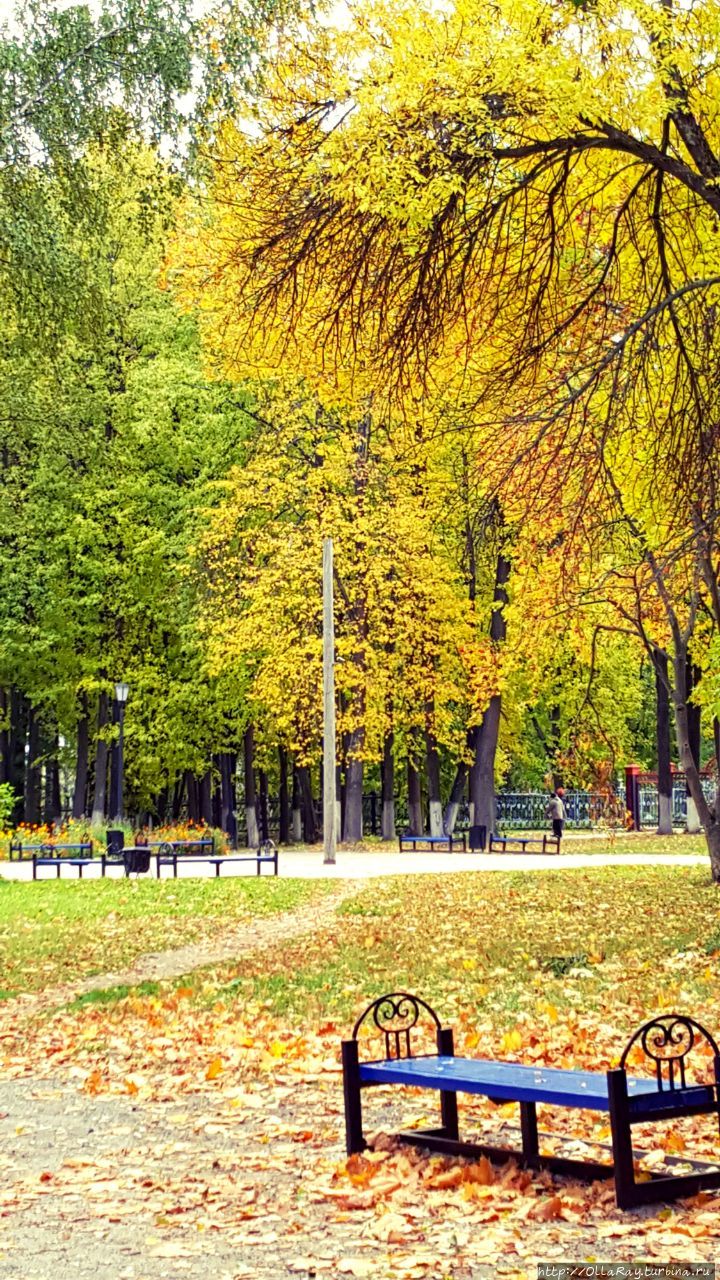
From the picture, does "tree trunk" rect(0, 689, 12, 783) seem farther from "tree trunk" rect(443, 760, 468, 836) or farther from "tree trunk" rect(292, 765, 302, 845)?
"tree trunk" rect(443, 760, 468, 836)

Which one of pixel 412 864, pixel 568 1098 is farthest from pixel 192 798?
pixel 568 1098

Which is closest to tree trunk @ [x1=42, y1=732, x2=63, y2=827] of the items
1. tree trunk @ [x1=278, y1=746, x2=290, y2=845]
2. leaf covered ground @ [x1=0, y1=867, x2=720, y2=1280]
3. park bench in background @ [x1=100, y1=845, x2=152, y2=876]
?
tree trunk @ [x1=278, y1=746, x2=290, y2=845]

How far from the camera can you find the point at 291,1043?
32.8ft

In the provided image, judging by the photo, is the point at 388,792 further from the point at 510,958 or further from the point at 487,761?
the point at 510,958

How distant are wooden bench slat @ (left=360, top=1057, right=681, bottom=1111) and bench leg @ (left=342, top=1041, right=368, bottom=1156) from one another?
2.3 inches

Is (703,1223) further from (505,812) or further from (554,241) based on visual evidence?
(505,812)

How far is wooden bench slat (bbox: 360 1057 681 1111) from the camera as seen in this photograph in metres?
5.87

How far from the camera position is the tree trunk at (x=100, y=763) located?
41375 mm

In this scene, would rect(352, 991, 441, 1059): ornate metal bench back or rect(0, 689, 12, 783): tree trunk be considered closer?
rect(352, 991, 441, 1059): ornate metal bench back

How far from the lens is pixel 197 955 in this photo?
51.5ft

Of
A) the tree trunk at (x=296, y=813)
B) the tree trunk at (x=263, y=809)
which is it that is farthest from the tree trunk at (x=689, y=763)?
the tree trunk at (x=263, y=809)

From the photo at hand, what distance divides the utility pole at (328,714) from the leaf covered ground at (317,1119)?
48.9 feet

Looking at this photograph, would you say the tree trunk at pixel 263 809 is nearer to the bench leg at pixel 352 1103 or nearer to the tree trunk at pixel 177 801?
the tree trunk at pixel 177 801

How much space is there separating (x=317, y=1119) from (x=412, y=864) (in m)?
23.1
